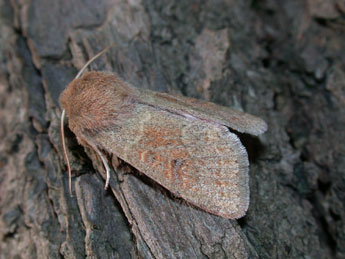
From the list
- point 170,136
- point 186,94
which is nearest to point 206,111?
point 170,136

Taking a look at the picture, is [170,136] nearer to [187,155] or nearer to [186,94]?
[187,155]

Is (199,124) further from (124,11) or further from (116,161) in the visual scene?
A: (124,11)

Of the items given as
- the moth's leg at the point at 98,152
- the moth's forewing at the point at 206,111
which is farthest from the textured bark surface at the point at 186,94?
the moth's forewing at the point at 206,111

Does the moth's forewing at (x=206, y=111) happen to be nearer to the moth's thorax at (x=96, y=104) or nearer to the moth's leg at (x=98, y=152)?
the moth's thorax at (x=96, y=104)

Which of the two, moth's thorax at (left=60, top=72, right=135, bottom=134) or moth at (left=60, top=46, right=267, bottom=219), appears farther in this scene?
moth's thorax at (left=60, top=72, right=135, bottom=134)

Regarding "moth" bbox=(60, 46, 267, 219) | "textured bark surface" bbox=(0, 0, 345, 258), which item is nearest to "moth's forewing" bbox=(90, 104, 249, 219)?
"moth" bbox=(60, 46, 267, 219)

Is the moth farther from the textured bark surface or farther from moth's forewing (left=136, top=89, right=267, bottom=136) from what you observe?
the textured bark surface
